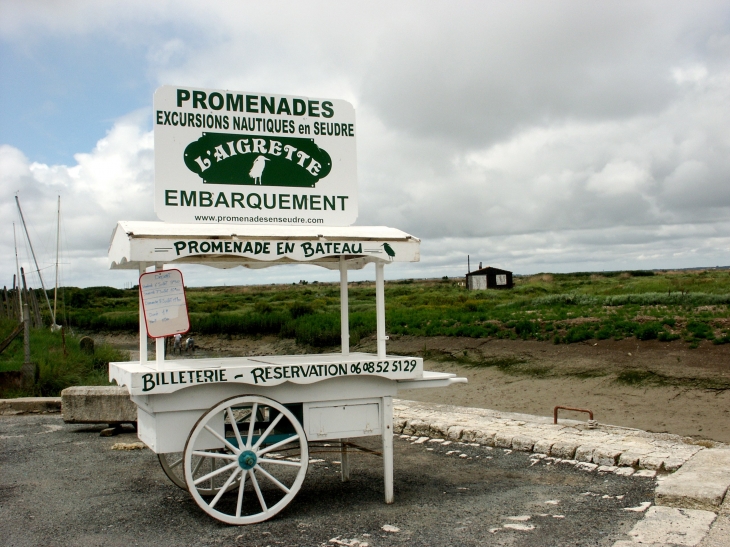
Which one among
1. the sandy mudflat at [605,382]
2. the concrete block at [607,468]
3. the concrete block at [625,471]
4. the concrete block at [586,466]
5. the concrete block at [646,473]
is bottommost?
the sandy mudflat at [605,382]

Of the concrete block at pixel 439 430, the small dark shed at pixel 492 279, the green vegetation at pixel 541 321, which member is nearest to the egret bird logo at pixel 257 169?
the concrete block at pixel 439 430

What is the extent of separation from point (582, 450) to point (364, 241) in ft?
11.5

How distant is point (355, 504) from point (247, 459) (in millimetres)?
1145

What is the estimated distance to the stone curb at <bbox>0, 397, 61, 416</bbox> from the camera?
1113 centimetres

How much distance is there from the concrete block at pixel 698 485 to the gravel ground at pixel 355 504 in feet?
0.92

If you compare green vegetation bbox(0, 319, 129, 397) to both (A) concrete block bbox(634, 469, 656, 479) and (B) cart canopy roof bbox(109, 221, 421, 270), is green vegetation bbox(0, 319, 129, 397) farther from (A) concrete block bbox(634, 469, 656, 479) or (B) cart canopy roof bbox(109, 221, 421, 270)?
(A) concrete block bbox(634, 469, 656, 479)

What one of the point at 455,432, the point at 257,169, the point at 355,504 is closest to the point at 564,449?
the point at 455,432

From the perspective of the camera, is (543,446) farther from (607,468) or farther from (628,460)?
(628,460)

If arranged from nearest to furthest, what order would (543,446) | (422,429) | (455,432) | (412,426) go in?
(543,446), (455,432), (422,429), (412,426)

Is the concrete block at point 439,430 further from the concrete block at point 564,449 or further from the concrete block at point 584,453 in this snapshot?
the concrete block at point 584,453

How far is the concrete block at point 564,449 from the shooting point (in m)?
7.27

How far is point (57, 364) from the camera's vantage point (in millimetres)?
14227

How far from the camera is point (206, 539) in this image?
4.80 meters

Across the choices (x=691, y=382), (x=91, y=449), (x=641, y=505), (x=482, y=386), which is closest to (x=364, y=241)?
(x=641, y=505)
